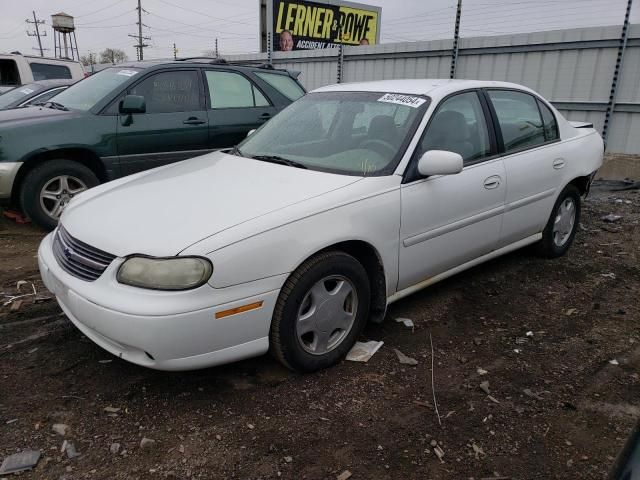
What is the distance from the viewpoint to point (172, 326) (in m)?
2.36

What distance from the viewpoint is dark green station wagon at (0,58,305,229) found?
16.8ft

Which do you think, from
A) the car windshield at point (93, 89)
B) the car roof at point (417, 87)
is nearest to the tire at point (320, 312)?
the car roof at point (417, 87)

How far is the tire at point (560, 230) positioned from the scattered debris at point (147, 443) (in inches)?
146

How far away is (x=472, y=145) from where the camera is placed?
3758 mm

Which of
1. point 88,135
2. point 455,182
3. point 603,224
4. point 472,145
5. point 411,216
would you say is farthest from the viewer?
point 603,224

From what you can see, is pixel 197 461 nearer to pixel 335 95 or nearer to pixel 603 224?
pixel 335 95

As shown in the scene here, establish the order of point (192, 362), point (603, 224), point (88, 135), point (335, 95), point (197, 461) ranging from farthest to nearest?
1. point (603, 224)
2. point (88, 135)
3. point (335, 95)
4. point (192, 362)
5. point (197, 461)

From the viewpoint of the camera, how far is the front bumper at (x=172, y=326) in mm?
2367

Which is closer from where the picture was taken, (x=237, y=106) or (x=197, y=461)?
(x=197, y=461)

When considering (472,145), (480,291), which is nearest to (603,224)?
(480,291)

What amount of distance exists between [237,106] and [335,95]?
274cm

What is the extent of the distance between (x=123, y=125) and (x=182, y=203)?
3150 mm

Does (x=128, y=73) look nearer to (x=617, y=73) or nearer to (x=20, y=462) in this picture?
(x=20, y=462)

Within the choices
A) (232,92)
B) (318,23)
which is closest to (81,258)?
(232,92)
